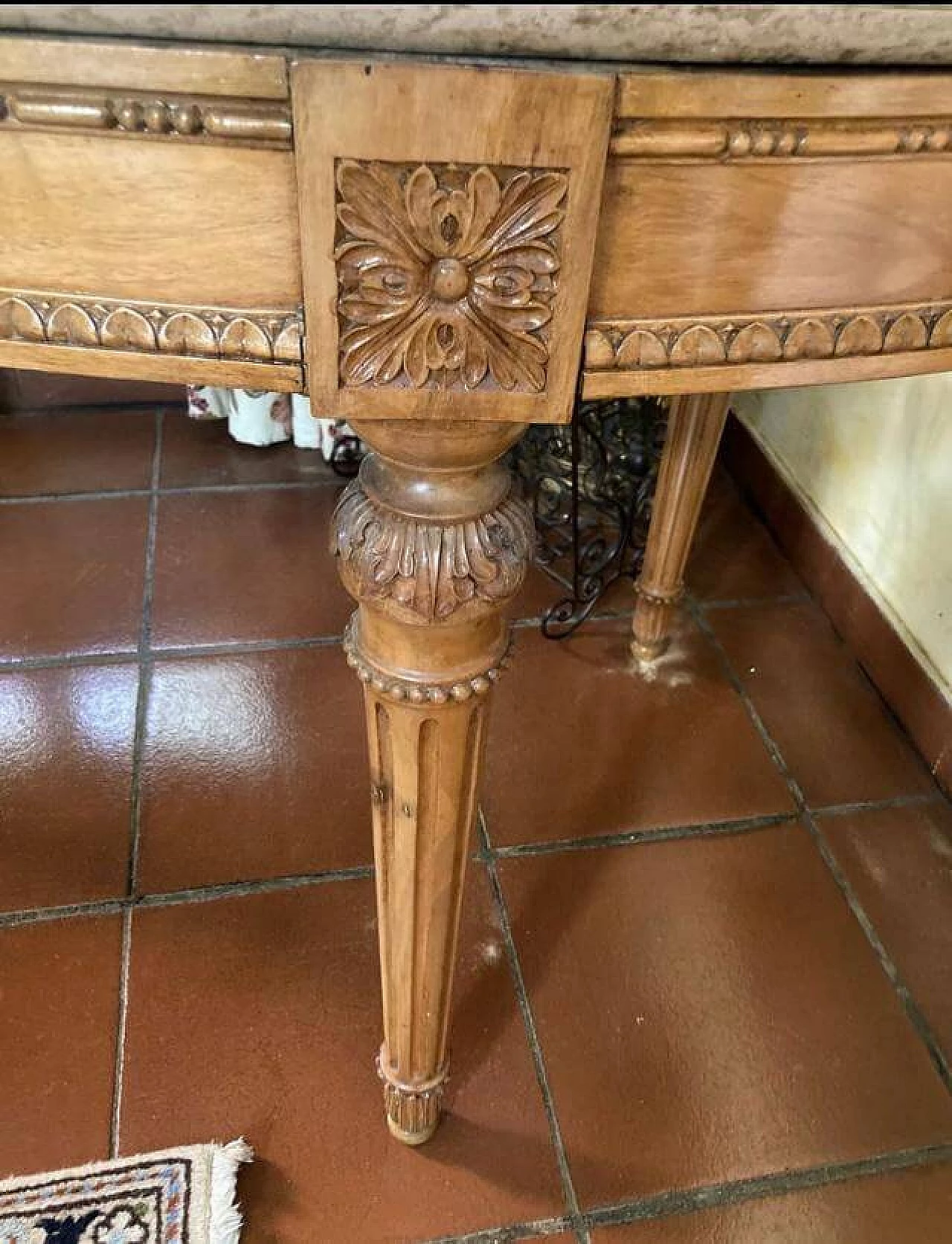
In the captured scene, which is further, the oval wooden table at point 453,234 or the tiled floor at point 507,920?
the tiled floor at point 507,920

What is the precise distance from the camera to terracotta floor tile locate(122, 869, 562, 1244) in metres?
0.77

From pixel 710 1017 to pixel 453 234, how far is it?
Result: 29.6 inches

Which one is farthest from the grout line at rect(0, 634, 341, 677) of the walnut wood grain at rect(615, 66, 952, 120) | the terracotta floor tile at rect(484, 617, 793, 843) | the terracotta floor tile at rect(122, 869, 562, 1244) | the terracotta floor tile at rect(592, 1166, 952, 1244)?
the walnut wood grain at rect(615, 66, 952, 120)

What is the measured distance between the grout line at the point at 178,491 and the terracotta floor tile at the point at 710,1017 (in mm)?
732

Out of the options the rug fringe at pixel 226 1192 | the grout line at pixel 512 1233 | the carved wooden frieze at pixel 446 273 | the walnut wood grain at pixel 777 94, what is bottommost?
the grout line at pixel 512 1233

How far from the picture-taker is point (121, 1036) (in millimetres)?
855

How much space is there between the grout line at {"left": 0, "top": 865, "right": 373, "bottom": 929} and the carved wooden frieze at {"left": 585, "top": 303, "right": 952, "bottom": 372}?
0.70 metres

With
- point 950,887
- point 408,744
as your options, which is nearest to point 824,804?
point 950,887

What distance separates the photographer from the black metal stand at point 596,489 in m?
1.31

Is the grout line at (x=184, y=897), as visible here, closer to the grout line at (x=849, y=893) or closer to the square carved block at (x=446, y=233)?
the grout line at (x=849, y=893)

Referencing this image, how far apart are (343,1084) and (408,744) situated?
0.43 metres

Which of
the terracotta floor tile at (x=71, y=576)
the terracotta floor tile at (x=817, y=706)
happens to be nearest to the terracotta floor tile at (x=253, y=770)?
the terracotta floor tile at (x=71, y=576)

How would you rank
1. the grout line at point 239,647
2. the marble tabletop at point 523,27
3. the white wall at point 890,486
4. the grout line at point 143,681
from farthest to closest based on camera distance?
1. the grout line at point 239,647
2. the white wall at point 890,486
3. the grout line at point 143,681
4. the marble tabletop at point 523,27

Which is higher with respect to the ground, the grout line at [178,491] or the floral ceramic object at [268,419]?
the floral ceramic object at [268,419]
